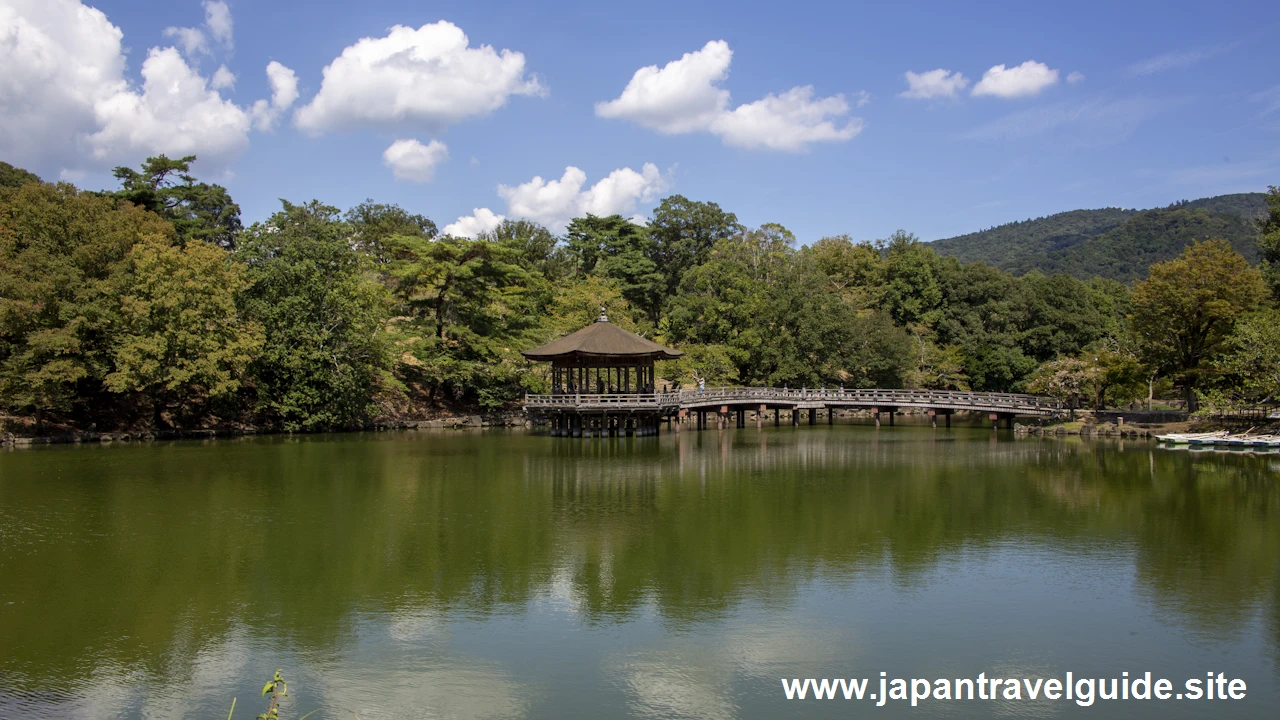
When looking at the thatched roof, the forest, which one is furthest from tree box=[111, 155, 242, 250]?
the thatched roof

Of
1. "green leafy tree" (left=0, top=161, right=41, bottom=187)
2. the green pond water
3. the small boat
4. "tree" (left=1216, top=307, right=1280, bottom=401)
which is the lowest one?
the green pond water

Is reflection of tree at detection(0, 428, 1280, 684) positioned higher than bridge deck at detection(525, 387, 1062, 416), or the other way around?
bridge deck at detection(525, 387, 1062, 416)

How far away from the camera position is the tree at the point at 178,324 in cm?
3356

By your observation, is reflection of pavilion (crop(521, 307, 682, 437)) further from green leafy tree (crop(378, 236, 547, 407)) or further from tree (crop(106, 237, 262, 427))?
tree (crop(106, 237, 262, 427))

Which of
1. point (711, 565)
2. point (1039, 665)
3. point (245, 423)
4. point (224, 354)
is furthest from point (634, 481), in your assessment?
point (245, 423)

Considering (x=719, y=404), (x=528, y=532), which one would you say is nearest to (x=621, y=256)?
(x=719, y=404)

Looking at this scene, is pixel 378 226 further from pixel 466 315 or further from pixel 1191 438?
pixel 1191 438

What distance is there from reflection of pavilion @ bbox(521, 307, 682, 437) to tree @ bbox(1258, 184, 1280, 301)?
25.3 metres

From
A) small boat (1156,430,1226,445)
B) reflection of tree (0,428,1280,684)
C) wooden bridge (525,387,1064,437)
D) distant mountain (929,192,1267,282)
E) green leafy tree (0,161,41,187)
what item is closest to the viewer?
reflection of tree (0,428,1280,684)

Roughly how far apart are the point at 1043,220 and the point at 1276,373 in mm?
183081

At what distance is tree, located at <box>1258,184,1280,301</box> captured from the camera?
124ft

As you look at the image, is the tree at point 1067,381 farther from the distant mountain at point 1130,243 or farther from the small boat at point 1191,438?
the distant mountain at point 1130,243

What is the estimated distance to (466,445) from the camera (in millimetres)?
34906

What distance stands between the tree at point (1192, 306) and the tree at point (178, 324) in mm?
36285
